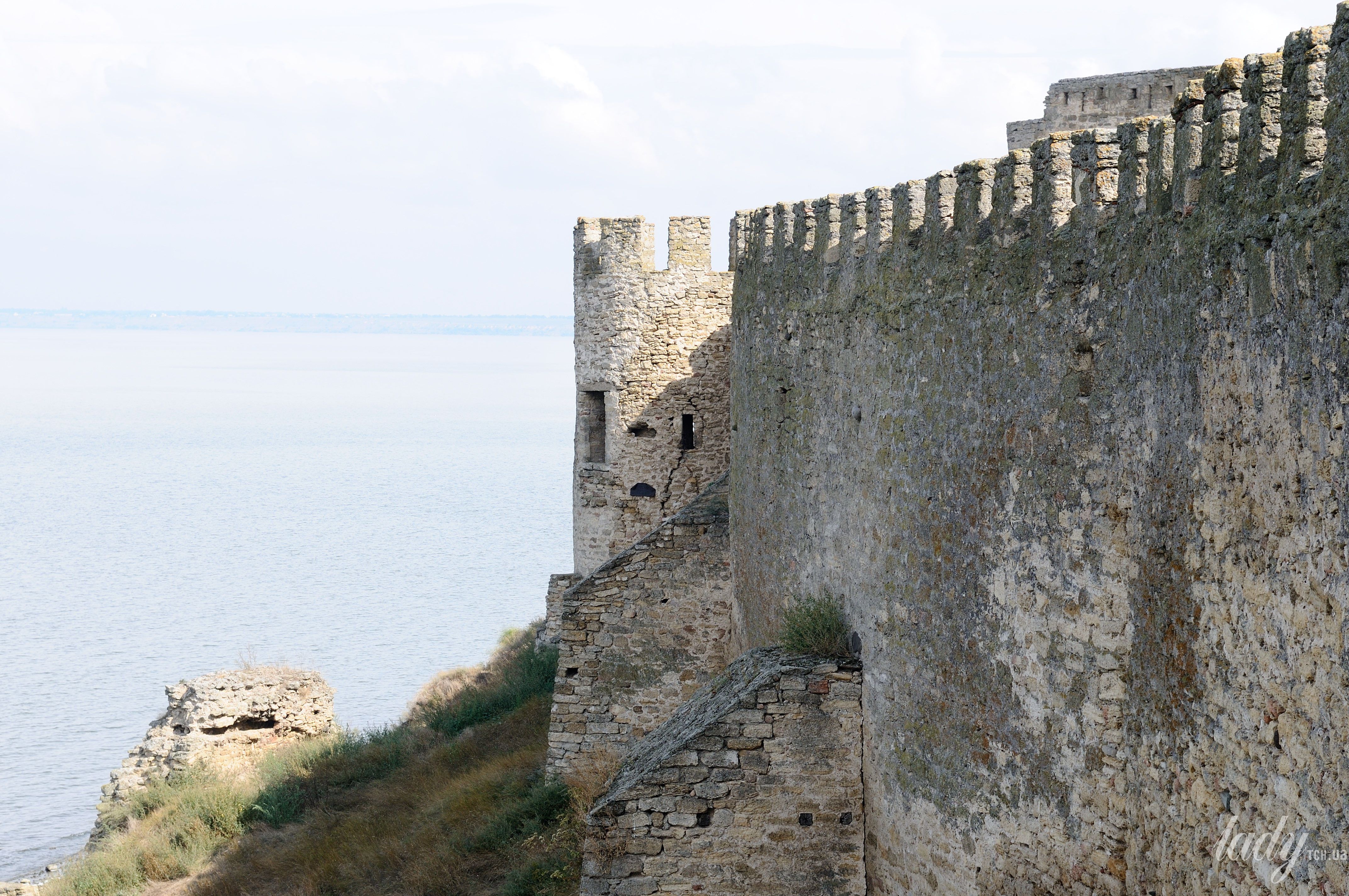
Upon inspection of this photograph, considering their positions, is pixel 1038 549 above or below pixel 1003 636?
above

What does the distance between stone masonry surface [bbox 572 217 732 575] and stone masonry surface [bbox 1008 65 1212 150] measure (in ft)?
14.5

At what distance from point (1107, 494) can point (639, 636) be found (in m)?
8.41

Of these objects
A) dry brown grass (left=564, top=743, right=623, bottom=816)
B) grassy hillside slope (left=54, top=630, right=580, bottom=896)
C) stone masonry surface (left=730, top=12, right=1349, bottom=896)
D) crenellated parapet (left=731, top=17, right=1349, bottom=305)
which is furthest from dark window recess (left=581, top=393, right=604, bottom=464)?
crenellated parapet (left=731, top=17, right=1349, bottom=305)

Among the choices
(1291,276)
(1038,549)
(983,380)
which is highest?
(1291,276)

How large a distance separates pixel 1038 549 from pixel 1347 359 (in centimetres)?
259

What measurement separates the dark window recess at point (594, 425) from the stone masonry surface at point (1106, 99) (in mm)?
5983

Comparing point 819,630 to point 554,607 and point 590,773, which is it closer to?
point 590,773

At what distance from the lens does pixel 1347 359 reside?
4.52 m

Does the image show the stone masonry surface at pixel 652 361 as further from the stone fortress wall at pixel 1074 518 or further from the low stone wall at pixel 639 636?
the stone fortress wall at pixel 1074 518

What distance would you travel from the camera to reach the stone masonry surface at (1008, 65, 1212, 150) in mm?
18016

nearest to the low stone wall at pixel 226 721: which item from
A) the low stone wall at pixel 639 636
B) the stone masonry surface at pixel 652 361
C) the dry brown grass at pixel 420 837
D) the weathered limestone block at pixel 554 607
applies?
the dry brown grass at pixel 420 837

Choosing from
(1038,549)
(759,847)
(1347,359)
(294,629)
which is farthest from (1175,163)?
(294,629)

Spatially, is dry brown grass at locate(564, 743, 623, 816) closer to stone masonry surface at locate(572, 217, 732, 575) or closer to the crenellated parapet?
stone masonry surface at locate(572, 217, 732, 575)

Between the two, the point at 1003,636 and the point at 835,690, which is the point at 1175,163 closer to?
the point at 1003,636
